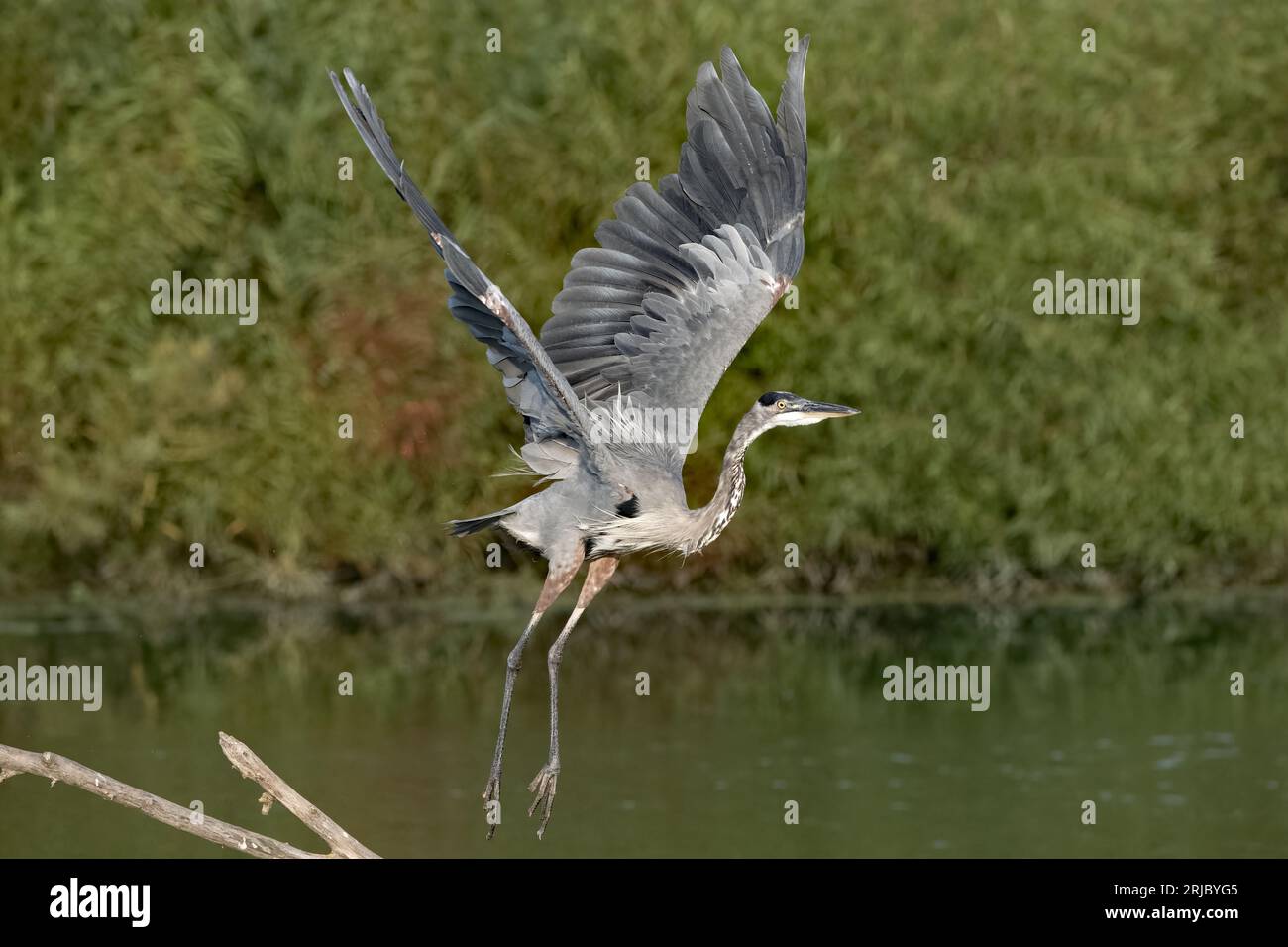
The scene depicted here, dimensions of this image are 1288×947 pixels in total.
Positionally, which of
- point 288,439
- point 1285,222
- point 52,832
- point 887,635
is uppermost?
point 1285,222

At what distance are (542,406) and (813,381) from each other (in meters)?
11.4

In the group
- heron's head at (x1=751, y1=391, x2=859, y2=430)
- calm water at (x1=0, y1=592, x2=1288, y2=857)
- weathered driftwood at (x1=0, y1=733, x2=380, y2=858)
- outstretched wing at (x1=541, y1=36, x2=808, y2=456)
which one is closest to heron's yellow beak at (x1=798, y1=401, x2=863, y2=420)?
heron's head at (x1=751, y1=391, x2=859, y2=430)

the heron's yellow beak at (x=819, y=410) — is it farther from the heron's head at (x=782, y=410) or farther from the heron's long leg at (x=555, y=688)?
the heron's long leg at (x=555, y=688)

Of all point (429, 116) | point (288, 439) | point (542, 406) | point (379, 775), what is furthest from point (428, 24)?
point (542, 406)

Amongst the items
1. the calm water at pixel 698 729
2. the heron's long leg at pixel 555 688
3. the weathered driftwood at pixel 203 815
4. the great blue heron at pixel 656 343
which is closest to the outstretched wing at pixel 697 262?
the great blue heron at pixel 656 343

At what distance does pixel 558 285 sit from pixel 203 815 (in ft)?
42.2

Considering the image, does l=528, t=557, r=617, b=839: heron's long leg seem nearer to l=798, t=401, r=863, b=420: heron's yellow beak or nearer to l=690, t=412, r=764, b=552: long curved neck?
l=690, t=412, r=764, b=552: long curved neck

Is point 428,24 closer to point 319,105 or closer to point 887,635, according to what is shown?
point 319,105

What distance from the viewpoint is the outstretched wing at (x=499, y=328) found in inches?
315

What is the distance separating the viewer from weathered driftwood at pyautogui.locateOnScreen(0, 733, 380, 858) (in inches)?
297

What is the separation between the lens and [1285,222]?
70.4ft

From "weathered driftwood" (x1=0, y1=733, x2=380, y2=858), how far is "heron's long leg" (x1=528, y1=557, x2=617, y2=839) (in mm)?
1157

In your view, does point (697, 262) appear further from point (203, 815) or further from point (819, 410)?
point (203, 815)

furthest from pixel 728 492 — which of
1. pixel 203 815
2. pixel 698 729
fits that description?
pixel 698 729
